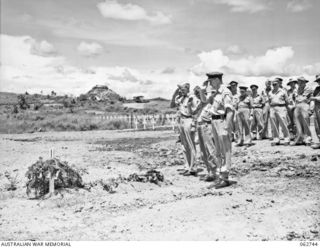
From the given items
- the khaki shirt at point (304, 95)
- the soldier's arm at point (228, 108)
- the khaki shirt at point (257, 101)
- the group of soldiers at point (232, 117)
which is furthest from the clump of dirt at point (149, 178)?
the khaki shirt at point (257, 101)

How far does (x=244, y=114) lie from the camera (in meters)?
17.0

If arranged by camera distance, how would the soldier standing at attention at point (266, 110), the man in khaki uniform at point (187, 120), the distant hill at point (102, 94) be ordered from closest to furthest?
the man in khaki uniform at point (187, 120)
the soldier standing at attention at point (266, 110)
the distant hill at point (102, 94)

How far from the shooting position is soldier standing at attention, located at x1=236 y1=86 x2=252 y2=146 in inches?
656

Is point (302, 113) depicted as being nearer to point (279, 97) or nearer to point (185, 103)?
point (279, 97)

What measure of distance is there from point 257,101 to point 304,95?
3389 millimetres

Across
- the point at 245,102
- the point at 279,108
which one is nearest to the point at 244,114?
the point at 245,102

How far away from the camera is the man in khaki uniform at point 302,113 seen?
13703 mm

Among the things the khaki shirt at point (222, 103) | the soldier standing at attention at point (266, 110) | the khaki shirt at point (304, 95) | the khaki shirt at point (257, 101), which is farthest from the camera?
the khaki shirt at point (257, 101)

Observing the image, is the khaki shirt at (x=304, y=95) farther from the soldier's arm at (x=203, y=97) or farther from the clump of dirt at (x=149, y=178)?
the clump of dirt at (x=149, y=178)

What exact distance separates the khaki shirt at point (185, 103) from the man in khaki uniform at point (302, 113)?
458 centimetres

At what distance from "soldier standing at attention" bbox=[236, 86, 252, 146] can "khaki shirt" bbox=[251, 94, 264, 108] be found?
0.50ft

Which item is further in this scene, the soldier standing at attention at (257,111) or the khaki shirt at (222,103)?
the soldier standing at attention at (257,111)

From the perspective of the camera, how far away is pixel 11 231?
22.5 feet

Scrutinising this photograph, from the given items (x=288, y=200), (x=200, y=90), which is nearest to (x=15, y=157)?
(x=200, y=90)
